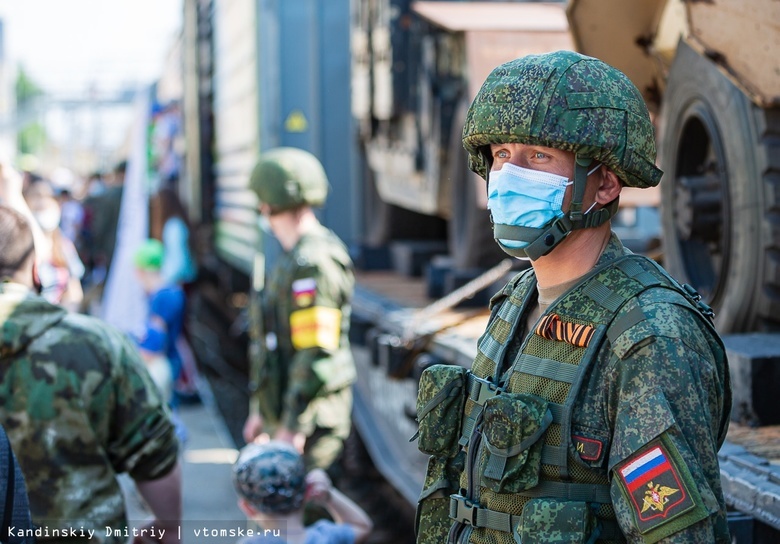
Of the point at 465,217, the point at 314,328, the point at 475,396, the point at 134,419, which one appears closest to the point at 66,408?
the point at 134,419

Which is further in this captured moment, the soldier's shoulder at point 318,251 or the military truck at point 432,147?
the soldier's shoulder at point 318,251

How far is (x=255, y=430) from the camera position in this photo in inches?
198

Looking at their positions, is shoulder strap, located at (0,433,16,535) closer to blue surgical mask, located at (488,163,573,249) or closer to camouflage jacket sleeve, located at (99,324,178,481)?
camouflage jacket sleeve, located at (99,324,178,481)

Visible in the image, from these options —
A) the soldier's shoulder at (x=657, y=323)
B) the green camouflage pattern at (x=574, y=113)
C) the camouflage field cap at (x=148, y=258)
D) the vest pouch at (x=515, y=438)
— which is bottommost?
the camouflage field cap at (x=148, y=258)

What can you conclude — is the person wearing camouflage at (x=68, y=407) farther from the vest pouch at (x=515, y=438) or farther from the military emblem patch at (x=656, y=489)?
the military emblem patch at (x=656, y=489)

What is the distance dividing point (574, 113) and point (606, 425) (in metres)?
0.51

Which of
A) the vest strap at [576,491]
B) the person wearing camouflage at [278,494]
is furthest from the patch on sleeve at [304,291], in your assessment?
the vest strap at [576,491]

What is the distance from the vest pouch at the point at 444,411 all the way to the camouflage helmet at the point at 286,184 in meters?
2.68

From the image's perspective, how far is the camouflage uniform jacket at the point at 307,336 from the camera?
15.2 ft

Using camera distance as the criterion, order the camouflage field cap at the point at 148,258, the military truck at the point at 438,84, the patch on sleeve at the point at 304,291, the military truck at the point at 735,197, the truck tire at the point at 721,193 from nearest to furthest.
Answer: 1. the military truck at the point at 735,197
2. the truck tire at the point at 721,193
3. the patch on sleeve at the point at 304,291
4. the military truck at the point at 438,84
5. the camouflage field cap at the point at 148,258

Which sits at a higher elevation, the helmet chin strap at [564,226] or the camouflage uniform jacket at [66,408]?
the helmet chin strap at [564,226]

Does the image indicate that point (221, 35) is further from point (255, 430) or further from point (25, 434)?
point (25, 434)

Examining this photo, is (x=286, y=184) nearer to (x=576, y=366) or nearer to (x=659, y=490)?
(x=576, y=366)

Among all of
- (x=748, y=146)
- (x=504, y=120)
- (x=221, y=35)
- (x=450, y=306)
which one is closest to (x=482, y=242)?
(x=450, y=306)
